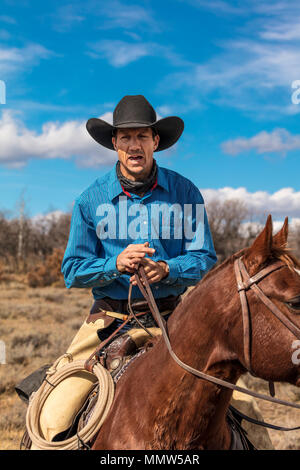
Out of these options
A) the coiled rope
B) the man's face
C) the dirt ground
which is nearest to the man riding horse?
the man's face

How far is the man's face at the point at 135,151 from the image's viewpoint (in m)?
3.66

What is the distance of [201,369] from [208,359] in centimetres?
7

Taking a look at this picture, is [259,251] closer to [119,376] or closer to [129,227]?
[119,376]

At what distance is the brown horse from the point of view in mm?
2223

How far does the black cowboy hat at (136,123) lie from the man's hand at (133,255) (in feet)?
3.83

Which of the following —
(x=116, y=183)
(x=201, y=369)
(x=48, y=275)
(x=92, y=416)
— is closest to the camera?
(x=201, y=369)

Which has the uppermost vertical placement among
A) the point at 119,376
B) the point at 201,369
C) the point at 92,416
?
the point at 201,369

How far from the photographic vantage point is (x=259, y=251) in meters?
2.29

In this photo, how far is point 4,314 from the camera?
16641 millimetres

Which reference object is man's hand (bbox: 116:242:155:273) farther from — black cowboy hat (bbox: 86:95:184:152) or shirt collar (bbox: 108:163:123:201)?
black cowboy hat (bbox: 86:95:184:152)

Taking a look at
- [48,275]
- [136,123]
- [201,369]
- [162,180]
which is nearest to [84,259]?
[162,180]

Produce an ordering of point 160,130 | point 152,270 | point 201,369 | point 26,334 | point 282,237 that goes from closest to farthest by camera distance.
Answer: point 282,237 → point 201,369 → point 152,270 → point 160,130 → point 26,334
